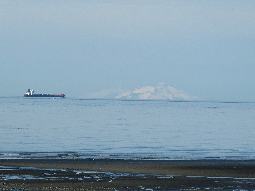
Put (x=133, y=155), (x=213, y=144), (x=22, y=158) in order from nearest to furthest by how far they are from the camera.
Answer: (x=22, y=158) → (x=133, y=155) → (x=213, y=144)

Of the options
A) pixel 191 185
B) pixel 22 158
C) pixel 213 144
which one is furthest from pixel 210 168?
pixel 213 144

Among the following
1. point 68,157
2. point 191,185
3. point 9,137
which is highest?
point 9,137

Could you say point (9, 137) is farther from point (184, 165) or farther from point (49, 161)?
point (184, 165)

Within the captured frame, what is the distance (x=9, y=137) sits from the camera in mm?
57750

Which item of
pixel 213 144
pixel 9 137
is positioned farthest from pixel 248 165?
pixel 9 137

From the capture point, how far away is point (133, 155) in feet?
143

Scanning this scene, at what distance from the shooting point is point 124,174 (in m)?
32.6

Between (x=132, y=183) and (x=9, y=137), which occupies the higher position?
(x=9, y=137)

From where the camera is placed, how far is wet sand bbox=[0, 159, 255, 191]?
93.0 feet

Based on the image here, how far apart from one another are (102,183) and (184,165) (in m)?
9.62

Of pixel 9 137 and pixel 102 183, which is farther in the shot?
pixel 9 137

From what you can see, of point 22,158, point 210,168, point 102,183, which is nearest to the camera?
point 102,183

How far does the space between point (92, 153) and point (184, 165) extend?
8361 millimetres

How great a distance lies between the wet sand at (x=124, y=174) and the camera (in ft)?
93.0
